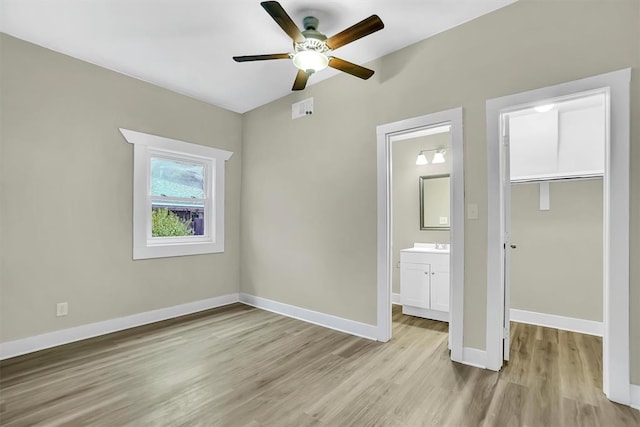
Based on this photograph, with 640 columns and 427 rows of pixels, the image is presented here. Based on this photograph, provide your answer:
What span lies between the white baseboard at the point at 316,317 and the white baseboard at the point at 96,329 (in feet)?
1.87

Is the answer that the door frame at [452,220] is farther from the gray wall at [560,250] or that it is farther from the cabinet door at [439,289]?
the gray wall at [560,250]

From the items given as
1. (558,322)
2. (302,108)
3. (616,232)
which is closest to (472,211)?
(616,232)

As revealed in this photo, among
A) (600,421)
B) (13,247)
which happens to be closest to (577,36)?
(600,421)

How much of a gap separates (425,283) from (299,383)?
6.95 ft

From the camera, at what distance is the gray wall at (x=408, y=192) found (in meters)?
4.31

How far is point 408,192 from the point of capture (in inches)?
178

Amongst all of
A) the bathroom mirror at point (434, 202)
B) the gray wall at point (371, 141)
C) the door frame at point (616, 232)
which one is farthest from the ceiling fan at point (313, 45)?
the bathroom mirror at point (434, 202)

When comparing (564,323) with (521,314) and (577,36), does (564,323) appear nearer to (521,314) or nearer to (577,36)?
(521,314)

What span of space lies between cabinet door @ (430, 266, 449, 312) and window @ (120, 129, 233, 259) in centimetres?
287

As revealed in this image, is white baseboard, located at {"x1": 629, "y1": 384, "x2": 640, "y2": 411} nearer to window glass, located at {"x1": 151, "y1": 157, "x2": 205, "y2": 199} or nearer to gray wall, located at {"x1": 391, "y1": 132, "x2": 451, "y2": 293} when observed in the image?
gray wall, located at {"x1": 391, "y1": 132, "x2": 451, "y2": 293}

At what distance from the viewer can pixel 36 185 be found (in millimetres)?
2867

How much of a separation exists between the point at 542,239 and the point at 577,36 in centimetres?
224

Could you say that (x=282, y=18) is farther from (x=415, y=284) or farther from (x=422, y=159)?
(x=415, y=284)

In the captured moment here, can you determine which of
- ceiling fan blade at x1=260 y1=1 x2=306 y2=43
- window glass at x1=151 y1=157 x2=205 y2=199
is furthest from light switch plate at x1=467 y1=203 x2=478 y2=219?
window glass at x1=151 y1=157 x2=205 y2=199
